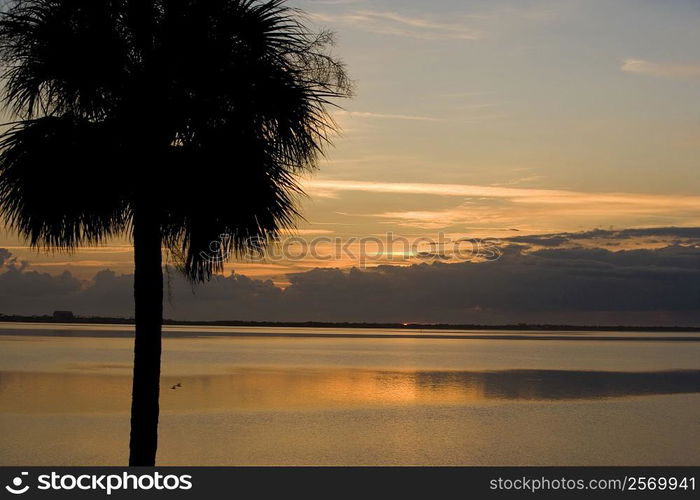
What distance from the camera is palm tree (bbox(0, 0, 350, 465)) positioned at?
12.0 m

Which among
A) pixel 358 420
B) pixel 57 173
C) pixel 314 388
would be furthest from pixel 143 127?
pixel 314 388

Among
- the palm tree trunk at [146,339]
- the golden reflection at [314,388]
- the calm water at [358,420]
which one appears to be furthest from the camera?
the golden reflection at [314,388]

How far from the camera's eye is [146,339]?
11695 mm

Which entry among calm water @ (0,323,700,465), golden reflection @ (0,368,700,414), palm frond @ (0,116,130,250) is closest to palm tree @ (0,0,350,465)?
palm frond @ (0,116,130,250)

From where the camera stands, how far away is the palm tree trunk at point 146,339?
11.7 meters

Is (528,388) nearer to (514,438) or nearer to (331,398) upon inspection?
(331,398)

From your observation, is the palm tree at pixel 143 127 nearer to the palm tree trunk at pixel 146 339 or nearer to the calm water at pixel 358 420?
the palm tree trunk at pixel 146 339

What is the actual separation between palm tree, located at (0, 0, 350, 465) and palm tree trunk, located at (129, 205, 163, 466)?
0.02 metres

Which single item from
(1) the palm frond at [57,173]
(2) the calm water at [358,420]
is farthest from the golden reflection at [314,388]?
(1) the palm frond at [57,173]

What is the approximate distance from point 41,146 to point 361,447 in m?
16.2

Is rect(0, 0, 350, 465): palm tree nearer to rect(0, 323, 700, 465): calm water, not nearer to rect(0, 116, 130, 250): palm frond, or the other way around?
rect(0, 116, 130, 250): palm frond

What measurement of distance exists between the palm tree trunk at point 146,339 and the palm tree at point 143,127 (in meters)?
0.02

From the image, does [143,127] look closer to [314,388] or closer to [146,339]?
[146,339]
